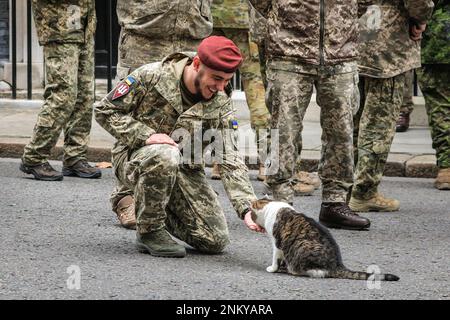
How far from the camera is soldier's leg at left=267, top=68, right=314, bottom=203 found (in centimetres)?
699

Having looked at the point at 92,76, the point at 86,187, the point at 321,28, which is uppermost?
the point at 321,28

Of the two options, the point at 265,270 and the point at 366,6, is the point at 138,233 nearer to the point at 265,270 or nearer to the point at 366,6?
the point at 265,270

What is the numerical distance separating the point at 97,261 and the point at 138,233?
0.93ft

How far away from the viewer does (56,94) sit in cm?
867

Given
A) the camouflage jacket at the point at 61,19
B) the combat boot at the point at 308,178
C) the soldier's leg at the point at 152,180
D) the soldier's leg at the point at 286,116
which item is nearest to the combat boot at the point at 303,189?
the combat boot at the point at 308,178

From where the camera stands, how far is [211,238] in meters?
6.36

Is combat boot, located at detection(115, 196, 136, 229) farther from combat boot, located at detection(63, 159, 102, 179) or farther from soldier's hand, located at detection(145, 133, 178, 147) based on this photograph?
combat boot, located at detection(63, 159, 102, 179)

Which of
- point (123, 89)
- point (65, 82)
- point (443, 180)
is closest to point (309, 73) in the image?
point (123, 89)

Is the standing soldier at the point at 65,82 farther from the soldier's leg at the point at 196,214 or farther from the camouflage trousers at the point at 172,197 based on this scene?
the soldier's leg at the point at 196,214

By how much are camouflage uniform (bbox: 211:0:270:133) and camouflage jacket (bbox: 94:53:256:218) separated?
261 cm

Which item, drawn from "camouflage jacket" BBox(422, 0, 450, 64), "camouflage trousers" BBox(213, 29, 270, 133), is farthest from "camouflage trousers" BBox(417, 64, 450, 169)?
"camouflage trousers" BBox(213, 29, 270, 133)

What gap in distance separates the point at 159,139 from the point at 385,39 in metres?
2.30

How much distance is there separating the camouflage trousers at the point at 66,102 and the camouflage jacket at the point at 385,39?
2.16 m
